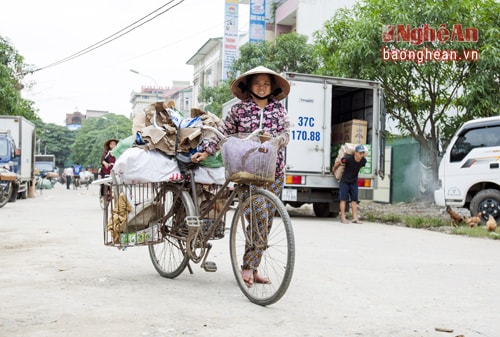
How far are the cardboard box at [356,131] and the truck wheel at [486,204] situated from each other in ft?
9.82

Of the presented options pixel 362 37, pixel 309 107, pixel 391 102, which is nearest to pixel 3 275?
pixel 309 107

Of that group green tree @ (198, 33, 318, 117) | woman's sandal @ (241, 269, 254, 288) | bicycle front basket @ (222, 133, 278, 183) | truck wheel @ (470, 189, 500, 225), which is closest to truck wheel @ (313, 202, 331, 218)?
truck wheel @ (470, 189, 500, 225)

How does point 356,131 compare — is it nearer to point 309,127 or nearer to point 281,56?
point 309,127

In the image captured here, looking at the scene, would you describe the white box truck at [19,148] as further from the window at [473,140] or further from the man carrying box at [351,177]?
the window at [473,140]

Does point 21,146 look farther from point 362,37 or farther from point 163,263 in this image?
point 163,263

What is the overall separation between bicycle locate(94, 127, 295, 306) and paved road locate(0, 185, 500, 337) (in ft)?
0.64

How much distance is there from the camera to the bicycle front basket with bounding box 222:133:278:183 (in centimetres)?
431

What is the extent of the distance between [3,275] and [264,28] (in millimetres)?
32400

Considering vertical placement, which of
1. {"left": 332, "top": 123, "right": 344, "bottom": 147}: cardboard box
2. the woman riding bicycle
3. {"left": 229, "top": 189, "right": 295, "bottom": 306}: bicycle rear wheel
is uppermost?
{"left": 332, "top": 123, "right": 344, "bottom": 147}: cardboard box

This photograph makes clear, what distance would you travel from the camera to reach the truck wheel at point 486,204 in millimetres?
11445

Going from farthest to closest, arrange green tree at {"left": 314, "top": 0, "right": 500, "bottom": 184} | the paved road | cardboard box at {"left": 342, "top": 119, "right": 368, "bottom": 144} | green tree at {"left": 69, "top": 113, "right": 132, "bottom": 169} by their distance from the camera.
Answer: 1. green tree at {"left": 69, "top": 113, "right": 132, "bottom": 169}
2. green tree at {"left": 314, "top": 0, "right": 500, "bottom": 184}
3. cardboard box at {"left": 342, "top": 119, "right": 368, "bottom": 144}
4. the paved road

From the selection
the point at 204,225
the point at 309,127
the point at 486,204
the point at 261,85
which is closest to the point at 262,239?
the point at 204,225

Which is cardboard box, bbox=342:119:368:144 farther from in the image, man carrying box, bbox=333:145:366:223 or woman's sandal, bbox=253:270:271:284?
woman's sandal, bbox=253:270:271:284

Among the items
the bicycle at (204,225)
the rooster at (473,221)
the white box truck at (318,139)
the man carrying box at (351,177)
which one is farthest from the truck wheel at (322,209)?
the bicycle at (204,225)
